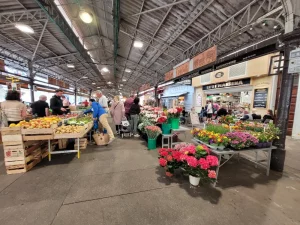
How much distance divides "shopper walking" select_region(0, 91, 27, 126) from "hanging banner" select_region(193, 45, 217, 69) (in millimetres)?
5510

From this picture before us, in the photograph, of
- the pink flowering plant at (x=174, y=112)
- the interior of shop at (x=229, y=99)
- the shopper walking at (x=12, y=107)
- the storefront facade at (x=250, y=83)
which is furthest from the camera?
the interior of shop at (x=229, y=99)

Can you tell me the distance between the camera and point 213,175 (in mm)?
2076

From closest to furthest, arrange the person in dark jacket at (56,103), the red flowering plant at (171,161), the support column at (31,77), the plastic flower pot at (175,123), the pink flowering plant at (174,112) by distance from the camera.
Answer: the red flowering plant at (171,161), the pink flowering plant at (174,112), the plastic flower pot at (175,123), the person in dark jacket at (56,103), the support column at (31,77)

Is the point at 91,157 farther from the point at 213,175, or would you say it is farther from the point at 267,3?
the point at 267,3

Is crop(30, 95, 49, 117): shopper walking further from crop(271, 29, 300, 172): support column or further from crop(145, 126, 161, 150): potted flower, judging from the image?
crop(271, 29, 300, 172): support column

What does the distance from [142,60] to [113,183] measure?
9903 mm

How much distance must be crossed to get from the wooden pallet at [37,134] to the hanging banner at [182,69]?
5276 millimetres

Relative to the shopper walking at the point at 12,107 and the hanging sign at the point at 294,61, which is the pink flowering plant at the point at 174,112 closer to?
the hanging sign at the point at 294,61

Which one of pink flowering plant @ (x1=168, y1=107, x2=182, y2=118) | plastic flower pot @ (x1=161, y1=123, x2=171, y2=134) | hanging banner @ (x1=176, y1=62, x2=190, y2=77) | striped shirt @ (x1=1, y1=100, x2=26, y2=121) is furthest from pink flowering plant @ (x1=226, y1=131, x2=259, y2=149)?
striped shirt @ (x1=1, y1=100, x2=26, y2=121)

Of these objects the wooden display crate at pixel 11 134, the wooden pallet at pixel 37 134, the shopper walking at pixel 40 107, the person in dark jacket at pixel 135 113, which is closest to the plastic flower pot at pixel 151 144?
the person in dark jacket at pixel 135 113

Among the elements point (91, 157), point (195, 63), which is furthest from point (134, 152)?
point (195, 63)

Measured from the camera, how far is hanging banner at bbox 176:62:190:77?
5.77 meters

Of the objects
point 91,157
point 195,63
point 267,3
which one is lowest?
point 91,157

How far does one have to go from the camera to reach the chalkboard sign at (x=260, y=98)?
6894 mm
